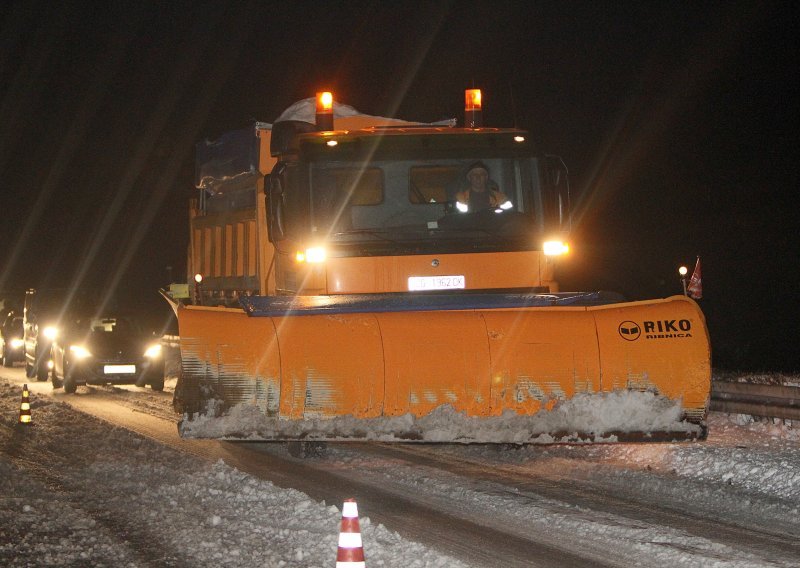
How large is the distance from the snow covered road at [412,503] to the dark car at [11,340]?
1734cm

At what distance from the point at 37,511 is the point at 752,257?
3511 centimetres

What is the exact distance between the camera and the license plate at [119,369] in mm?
20422

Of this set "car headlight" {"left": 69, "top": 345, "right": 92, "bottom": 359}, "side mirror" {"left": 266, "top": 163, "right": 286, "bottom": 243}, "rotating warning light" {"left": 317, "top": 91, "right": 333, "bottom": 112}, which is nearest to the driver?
"side mirror" {"left": 266, "top": 163, "right": 286, "bottom": 243}

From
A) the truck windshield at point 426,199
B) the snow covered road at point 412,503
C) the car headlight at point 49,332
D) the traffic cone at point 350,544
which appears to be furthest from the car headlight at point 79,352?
the traffic cone at point 350,544

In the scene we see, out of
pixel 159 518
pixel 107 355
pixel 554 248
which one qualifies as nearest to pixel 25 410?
pixel 107 355

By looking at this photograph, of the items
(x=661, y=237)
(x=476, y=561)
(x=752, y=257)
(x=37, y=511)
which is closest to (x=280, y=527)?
(x=476, y=561)

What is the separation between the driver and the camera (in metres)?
10.9

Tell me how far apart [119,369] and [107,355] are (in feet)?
1.10

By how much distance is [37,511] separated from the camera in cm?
834

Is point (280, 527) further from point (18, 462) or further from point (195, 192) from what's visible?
point (195, 192)

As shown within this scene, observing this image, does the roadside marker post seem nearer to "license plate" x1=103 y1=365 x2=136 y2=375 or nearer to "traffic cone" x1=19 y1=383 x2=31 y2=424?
"traffic cone" x1=19 y1=383 x2=31 y2=424

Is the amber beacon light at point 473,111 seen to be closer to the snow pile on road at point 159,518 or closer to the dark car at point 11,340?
the snow pile on road at point 159,518

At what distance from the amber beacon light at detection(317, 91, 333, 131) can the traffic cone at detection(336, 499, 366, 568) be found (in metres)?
7.47

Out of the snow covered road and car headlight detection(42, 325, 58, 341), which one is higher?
car headlight detection(42, 325, 58, 341)
